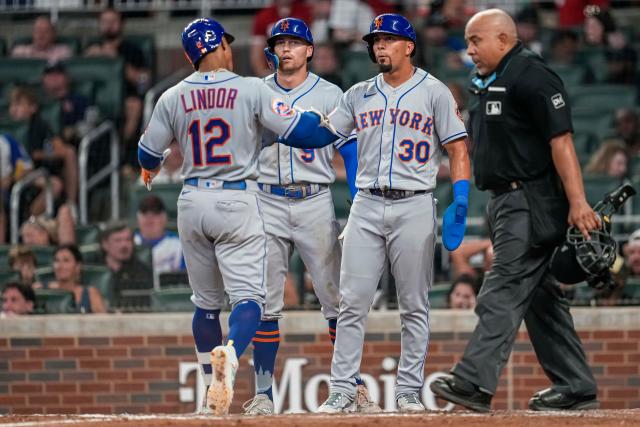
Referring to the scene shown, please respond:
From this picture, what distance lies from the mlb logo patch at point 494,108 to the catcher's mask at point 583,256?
2.07ft

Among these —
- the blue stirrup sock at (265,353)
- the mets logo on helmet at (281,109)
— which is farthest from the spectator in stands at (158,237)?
the mets logo on helmet at (281,109)

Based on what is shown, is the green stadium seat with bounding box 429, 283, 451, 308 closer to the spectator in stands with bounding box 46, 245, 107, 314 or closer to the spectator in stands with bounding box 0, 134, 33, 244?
the spectator in stands with bounding box 46, 245, 107, 314

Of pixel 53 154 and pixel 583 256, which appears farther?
pixel 53 154

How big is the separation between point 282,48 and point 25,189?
14.6ft

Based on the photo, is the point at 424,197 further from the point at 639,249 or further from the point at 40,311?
the point at 40,311

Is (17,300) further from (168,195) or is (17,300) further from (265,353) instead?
(265,353)

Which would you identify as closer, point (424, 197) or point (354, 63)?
point (424, 197)

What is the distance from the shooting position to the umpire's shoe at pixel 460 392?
5.83m

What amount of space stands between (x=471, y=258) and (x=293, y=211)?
259 centimetres

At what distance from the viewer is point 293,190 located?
6543mm

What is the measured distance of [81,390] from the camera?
869 cm

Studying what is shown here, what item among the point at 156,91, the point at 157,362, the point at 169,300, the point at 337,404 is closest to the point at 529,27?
the point at 156,91

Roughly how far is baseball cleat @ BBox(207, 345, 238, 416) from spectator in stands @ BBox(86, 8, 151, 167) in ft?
18.5

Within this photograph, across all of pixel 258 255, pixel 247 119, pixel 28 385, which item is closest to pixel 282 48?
pixel 247 119
